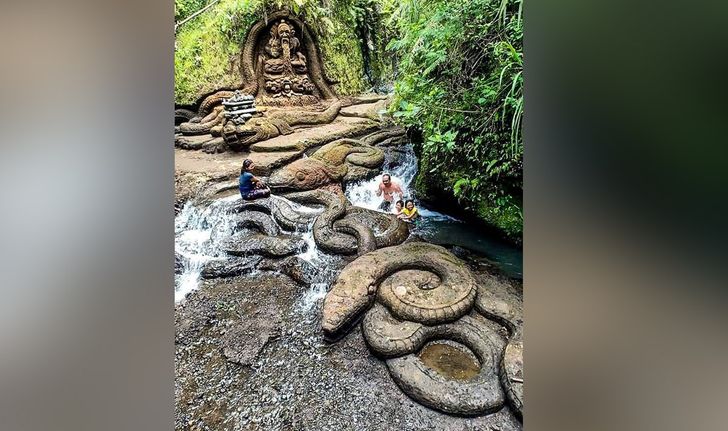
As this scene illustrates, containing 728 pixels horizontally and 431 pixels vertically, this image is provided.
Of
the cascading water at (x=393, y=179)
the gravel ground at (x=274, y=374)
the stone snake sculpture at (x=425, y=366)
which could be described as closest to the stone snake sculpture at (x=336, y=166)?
the cascading water at (x=393, y=179)

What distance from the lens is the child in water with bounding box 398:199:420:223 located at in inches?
72.8

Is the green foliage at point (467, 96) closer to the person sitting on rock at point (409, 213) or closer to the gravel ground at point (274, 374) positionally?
the person sitting on rock at point (409, 213)

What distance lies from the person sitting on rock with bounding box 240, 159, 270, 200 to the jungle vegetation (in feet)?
1.54

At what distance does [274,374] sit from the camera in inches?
60.3

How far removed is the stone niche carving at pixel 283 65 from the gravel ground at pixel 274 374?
1.18 metres

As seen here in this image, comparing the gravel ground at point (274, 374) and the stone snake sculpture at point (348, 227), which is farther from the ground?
the stone snake sculpture at point (348, 227)

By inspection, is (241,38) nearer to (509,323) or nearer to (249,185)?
(249,185)

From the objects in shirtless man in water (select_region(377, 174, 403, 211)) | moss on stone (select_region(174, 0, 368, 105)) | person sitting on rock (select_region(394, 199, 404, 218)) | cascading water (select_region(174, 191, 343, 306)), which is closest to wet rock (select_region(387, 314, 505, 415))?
cascading water (select_region(174, 191, 343, 306))

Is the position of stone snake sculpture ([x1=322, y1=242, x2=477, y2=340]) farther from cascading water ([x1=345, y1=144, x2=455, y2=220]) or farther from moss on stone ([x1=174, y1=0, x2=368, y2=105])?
moss on stone ([x1=174, y1=0, x2=368, y2=105])

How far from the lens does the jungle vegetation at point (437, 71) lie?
1.67 m

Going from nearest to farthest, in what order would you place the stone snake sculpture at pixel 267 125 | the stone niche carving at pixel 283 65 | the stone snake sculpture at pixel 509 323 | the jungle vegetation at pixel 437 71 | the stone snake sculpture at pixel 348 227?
the stone snake sculpture at pixel 509 323 < the jungle vegetation at pixel 437 71 < the stone snake sculpture at pixel 348 227 < the stone snake sculpture at pixel 267 125 < the stone niche carving at pixel 283 65
